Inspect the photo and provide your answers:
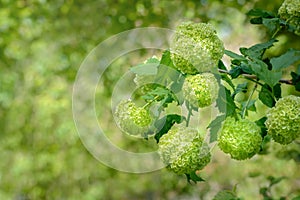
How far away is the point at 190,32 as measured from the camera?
23.0 inches

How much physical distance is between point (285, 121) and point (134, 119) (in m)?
0.18

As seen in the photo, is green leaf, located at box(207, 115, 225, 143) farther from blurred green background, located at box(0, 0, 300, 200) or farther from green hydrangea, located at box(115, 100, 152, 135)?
blurred green background, located at box(0, 0, 300, 200)

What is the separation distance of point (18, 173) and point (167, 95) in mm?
2301

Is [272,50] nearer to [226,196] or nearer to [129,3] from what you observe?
[129,3]

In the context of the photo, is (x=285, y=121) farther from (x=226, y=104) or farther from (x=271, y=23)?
(x=271, y=23)

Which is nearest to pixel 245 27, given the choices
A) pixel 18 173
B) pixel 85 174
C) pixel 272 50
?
pixel 272 50

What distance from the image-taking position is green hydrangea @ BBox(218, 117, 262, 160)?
0.57 meters

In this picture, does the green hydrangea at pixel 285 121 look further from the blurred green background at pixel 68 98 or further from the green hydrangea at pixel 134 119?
the blurred green background at pixel 68 98

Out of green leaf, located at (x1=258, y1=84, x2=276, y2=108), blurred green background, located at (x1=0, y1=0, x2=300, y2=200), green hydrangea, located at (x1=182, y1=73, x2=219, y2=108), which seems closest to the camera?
green hydrangea, located at (x1=182, y1=73, x2=219, y2=108)

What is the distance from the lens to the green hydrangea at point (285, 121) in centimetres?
57

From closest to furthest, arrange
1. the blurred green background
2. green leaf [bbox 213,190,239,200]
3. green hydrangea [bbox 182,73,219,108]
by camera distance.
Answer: green hydrangea [bbox 182,73,219,108]
green leaf [bbox 213,190,239,200]
the blurred green background

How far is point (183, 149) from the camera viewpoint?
0.58 meters

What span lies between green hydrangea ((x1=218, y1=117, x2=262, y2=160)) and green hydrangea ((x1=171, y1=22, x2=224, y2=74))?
72 millimetres

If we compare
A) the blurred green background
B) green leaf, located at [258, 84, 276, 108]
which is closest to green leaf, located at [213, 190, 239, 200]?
green leaf, located at [258, 84, 276, 108]
